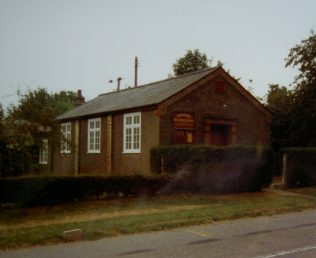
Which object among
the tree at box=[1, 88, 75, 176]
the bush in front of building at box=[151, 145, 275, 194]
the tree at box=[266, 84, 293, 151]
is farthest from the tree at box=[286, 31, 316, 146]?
the tree at box=[1, 88, 75, 176]

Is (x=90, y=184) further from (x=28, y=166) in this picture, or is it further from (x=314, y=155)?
(x=314, y=155)

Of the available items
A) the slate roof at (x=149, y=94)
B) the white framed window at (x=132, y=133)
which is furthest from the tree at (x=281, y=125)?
the white framed window at (x=132, y=133)

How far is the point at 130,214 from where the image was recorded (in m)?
13.6

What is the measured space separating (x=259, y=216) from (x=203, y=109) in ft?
36.2

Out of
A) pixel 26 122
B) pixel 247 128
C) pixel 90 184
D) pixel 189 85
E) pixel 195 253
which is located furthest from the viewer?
pixel 247 128

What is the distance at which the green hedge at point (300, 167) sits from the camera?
2116 centimetres

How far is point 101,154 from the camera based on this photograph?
1065 inches

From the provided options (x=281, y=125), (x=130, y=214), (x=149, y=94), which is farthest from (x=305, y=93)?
(x=130, y=214)

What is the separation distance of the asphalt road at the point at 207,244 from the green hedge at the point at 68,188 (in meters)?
5.40

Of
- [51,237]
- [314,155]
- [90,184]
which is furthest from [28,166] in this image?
[314,155]

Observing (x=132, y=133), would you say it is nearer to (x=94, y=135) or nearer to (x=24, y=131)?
(x=94, y=135)

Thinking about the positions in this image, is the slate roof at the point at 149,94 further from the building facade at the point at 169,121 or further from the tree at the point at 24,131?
the tree at the point at 24,131

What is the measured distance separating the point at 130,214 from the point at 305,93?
17.1 m

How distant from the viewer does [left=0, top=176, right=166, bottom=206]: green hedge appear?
47.2 ft
